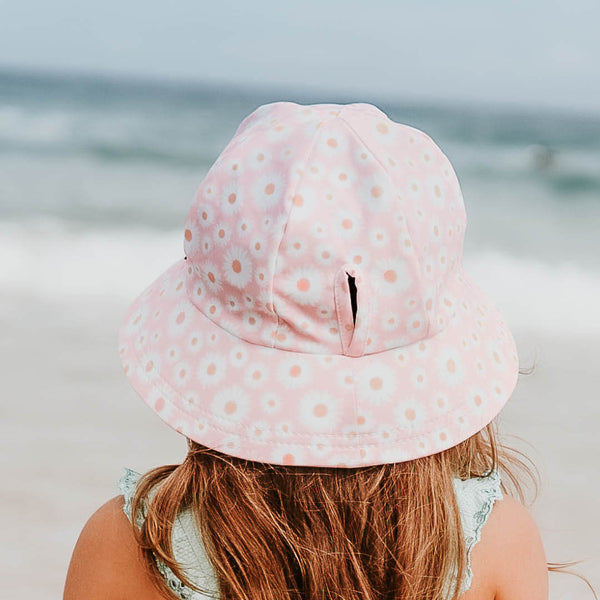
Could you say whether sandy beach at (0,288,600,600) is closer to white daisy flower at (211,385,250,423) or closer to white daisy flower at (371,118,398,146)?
white daisy flower at (211,385,250,423)

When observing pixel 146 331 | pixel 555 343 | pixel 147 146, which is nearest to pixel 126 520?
pixel 146 331

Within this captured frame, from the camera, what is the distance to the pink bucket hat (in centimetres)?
79

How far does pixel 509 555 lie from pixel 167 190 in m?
6.60

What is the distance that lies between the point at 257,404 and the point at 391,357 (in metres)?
0.14

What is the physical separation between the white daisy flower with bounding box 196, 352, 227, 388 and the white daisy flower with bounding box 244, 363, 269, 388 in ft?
0.09

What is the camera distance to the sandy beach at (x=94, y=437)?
2.06m

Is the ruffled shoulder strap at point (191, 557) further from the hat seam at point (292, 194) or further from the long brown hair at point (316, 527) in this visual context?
the hat seam at point (292, 194)

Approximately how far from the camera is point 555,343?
344 centimetres

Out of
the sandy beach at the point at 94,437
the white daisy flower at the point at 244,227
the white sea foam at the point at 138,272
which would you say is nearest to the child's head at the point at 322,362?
the white daisy flower at the point at 244,227

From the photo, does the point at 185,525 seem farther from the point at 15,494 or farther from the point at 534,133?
the point at 534,133

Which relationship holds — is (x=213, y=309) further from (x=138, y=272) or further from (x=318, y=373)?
(x=138, y=272)

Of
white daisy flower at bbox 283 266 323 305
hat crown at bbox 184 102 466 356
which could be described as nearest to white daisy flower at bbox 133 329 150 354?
hat crown at bbox 184 102 466 356

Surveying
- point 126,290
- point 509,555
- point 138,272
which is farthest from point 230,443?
point 138,272

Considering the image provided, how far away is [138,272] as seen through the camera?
14.5 ft
